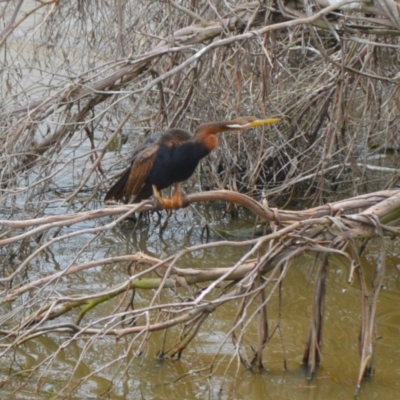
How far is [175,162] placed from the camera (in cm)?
479

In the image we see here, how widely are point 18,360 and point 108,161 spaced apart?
3.36 m

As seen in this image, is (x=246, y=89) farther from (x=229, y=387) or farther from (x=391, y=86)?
(x=229, y=387)

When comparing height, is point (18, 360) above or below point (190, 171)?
below

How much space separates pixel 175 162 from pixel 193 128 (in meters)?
2.14

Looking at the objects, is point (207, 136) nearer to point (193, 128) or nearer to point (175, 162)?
point (175, 162)

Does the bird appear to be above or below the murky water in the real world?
above

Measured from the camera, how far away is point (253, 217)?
8.49 meters

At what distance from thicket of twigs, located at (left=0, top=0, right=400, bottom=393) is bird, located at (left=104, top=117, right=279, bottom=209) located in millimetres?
361

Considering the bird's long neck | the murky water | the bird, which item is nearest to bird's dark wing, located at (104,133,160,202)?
the bird

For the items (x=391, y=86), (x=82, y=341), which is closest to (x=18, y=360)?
(x=82, y=341)

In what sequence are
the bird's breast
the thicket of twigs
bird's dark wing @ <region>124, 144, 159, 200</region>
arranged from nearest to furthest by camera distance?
1. the thicket of twigs
2. the bird's breast
3. bird's dark wing @ <region>124, 144, 159, 200</region>

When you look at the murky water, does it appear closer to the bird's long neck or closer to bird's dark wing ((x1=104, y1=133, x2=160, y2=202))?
bird's dark wing ((x1=104, y1=133, x2=160, y2=202))

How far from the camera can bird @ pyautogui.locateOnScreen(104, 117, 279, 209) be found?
4.66 meters

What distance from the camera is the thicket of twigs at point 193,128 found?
4.60 meters
